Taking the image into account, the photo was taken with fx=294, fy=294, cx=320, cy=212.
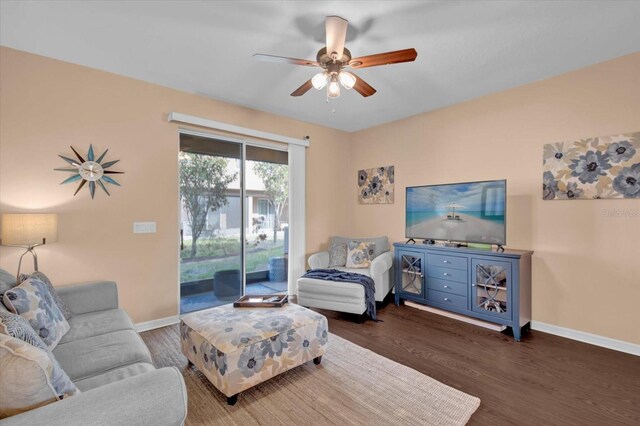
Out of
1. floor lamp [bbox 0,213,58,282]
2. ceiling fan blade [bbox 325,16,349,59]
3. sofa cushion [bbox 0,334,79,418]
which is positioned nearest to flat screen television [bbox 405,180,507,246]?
ceiling fan blade [bbox 325,16,349,59]

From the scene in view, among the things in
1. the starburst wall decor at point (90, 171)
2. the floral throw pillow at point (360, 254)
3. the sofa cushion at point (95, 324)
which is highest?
the starburst wall decor at point (90, 171)

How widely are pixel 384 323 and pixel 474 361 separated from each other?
39.4 inches

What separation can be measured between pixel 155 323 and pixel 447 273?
330cm

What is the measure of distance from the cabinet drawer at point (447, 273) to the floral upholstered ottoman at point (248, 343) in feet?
5.69

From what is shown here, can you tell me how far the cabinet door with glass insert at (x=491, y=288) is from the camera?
2959 mm

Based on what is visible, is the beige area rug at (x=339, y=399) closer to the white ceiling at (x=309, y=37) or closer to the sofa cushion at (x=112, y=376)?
the sofa cushion at (x=112, y=376)

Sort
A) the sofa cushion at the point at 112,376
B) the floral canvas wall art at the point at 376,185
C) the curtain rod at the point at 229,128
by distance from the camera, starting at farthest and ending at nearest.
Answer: the floral canvas wall art at the point at 376,185 → the curtain rod at the point at 229,128 → the sofa cushion at the point at 112,376

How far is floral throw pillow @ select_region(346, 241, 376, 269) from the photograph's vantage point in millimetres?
3956

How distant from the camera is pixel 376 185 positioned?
4.68 meters

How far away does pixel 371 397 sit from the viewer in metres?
2.02

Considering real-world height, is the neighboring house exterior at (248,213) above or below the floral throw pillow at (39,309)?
above

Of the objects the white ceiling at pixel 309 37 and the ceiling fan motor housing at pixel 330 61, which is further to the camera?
the ceiling fan motor housing at pixel 330 61

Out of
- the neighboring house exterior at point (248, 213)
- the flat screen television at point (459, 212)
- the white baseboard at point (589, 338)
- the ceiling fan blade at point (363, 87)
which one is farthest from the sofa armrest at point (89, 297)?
the white baseboard at point (589, 338)

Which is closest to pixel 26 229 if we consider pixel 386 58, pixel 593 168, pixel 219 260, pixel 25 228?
pixel 25 228
